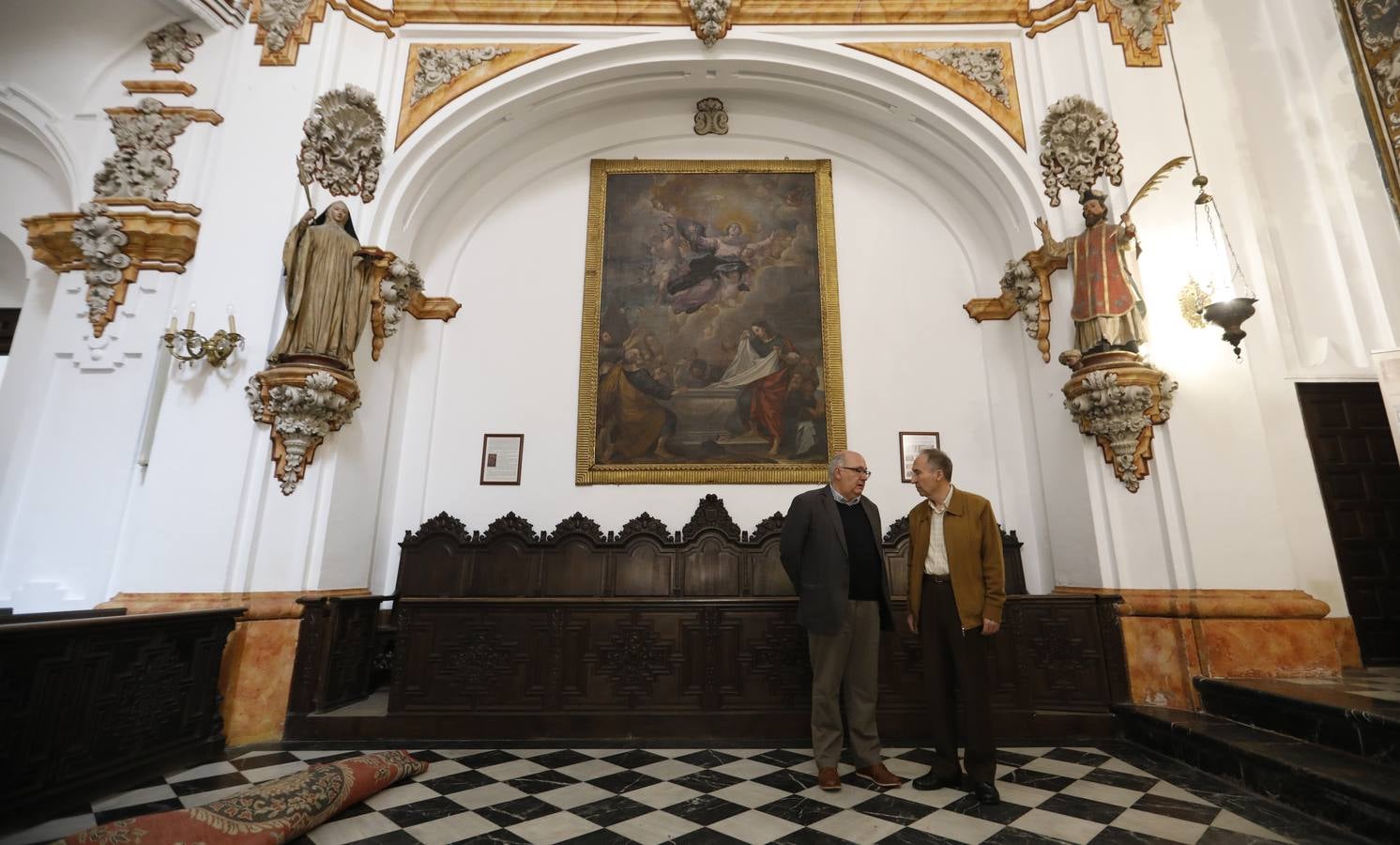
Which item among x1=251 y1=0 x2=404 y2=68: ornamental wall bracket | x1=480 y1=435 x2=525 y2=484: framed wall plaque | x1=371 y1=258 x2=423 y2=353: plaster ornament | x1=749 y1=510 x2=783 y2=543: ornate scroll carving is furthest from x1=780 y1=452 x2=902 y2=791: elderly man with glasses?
x1=251 y1=0 x2=404 y2=68: ornamental wall bracket

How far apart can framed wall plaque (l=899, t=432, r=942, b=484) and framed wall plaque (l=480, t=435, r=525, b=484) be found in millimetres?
3288

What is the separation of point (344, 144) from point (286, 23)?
46.8 inches

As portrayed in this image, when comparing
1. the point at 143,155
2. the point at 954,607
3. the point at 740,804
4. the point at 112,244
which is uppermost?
the point at 143,155

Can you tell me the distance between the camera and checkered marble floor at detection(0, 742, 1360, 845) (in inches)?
94.5

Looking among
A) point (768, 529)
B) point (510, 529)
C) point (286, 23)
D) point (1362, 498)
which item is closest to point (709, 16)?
point (286, 23)

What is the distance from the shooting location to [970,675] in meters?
2.74

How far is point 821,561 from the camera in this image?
3012 mm

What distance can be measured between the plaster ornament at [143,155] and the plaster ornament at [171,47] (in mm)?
368

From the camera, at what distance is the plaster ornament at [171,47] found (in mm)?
5004

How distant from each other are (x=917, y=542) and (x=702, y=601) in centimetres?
152

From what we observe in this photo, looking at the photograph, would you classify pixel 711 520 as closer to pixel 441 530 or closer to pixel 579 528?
pixel 579 528

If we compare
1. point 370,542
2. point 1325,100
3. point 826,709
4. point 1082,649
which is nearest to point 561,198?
point 370,542

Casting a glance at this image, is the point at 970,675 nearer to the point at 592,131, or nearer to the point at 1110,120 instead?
the point at 1110,120

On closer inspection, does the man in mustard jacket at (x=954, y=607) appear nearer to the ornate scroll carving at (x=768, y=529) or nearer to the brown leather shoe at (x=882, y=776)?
the brown leather shoe at (x=882, y=776)
